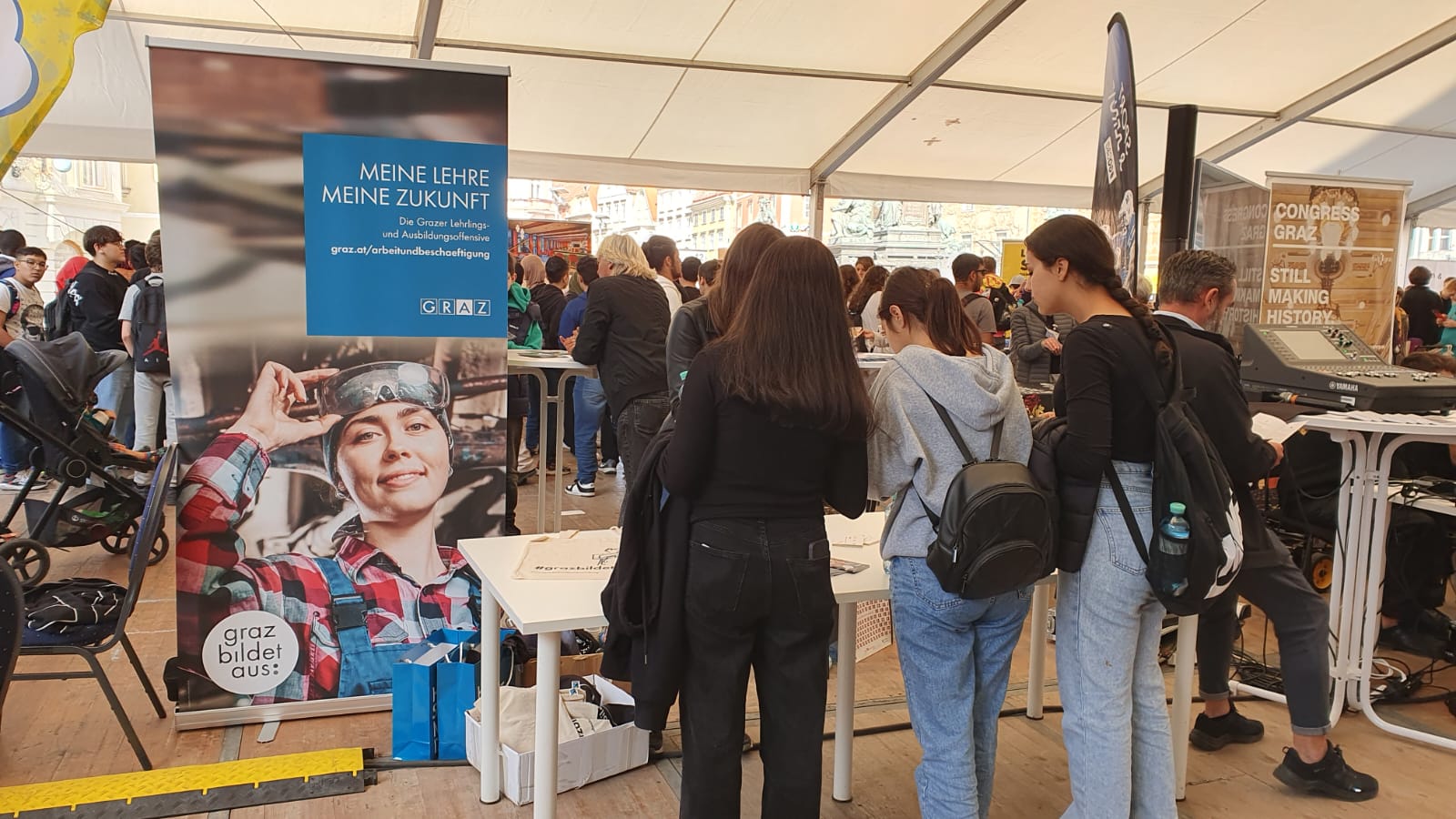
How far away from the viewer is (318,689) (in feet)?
9.38

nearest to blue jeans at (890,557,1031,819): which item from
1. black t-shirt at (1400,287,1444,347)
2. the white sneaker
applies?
the white sneaker

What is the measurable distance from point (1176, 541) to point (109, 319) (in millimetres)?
5882

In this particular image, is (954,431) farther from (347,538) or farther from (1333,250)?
(1333,250)

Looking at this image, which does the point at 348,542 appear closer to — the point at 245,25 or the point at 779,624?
the point at 779,624

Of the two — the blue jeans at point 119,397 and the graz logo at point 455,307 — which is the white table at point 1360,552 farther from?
the blue jeans at point 119,397

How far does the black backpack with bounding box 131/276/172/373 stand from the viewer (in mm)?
4996

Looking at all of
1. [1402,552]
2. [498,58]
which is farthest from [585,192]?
[1402,552]

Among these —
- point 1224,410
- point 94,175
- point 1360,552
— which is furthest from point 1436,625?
point 94,175

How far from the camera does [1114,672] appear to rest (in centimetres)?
196

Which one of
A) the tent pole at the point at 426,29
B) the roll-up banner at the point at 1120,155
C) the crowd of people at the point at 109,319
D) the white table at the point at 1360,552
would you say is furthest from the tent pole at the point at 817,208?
the white table at the point at 1360,552

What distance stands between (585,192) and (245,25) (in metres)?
3.08

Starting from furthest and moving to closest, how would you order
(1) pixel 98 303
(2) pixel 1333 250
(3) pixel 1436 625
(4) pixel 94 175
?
1. (4) pixel 94 175
2. (1) pixel 98 303
3. (2) pixel 1333 250
4. (3) pixel 1436 625

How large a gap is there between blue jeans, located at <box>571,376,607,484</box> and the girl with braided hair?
4.13 meters

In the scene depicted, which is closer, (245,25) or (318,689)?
(318,689)
